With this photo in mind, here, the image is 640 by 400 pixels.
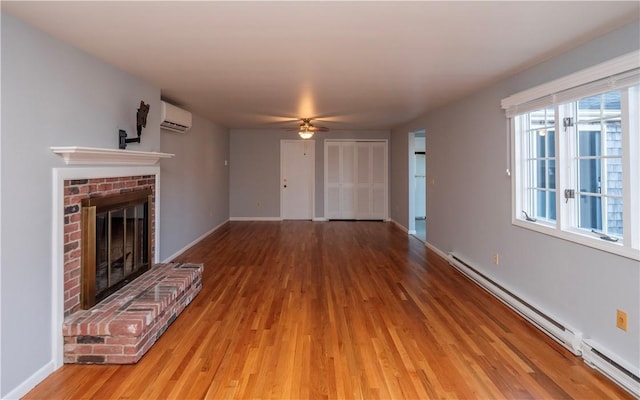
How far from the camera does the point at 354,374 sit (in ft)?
7.14

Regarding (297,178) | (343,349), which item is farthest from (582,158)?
(297,178)

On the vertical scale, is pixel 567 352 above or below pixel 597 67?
below

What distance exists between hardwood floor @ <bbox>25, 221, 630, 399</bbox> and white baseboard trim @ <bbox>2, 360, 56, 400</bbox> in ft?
0.14

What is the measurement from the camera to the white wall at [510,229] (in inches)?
88.3

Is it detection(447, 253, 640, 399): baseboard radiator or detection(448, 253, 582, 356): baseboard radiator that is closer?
detection(447, 253, 640, 399): baseboard radiator

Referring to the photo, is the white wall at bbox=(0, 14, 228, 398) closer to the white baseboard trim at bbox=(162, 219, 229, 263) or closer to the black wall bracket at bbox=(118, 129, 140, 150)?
the black wall bracket at bbox=(118, 129, 140, 150)

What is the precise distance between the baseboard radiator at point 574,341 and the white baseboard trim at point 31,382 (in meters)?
3.39

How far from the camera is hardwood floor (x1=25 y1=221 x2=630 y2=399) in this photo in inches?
80.2

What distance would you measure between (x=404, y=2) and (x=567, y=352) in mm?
2502

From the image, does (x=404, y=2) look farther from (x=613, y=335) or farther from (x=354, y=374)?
(x=613, y=335)

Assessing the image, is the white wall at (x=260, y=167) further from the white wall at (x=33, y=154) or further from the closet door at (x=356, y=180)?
the white wall at (x=33, y=154)

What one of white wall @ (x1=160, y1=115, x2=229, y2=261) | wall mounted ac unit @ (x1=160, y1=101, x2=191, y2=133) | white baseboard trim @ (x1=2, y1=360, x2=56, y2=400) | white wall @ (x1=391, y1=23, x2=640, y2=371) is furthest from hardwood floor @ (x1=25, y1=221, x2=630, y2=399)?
wall mounted ac unit @ (x1=160, y1=101, x2=191, y2=133)

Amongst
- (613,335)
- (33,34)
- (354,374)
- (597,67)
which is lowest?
(354,374)

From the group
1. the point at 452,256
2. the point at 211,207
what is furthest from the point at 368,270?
the point at 211,207
